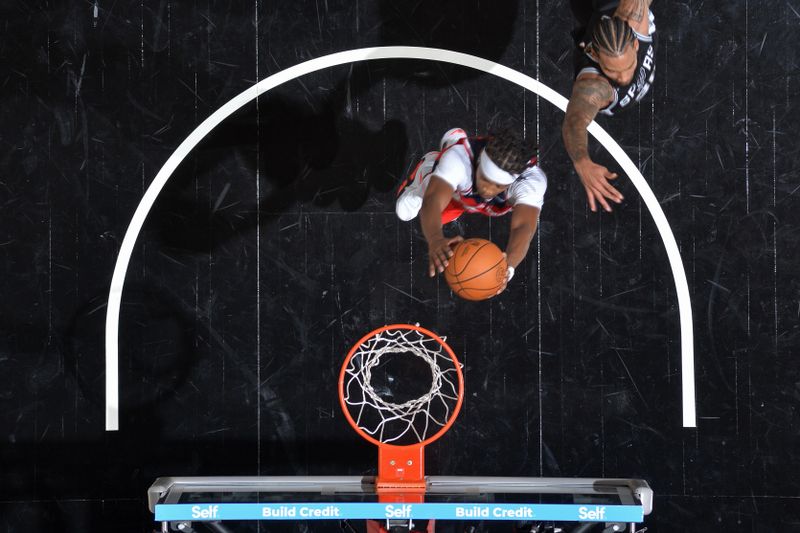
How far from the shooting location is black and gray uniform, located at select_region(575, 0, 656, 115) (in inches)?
216

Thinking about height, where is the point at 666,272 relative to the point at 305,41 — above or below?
below

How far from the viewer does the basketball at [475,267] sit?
500 cm

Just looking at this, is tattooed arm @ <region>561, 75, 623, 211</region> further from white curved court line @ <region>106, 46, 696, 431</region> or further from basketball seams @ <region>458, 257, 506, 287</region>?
Answer: basketball seams @ <region>458, 257, 506, 287</region>

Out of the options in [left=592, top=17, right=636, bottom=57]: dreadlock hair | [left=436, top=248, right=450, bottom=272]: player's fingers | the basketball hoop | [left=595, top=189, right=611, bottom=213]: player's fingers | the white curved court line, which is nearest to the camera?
[left=436, top=248, right=450, bottom=272]: player's fingers

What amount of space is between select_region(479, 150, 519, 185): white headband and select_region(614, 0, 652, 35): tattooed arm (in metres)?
1.32

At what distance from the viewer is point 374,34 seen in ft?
20.3

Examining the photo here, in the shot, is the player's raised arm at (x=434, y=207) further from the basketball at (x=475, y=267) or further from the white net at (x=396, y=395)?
the white net at (x=396, y=395)

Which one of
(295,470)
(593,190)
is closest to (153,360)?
(295,470)

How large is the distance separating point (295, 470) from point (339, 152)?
2520 millimetres

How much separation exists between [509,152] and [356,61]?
1.60 meters

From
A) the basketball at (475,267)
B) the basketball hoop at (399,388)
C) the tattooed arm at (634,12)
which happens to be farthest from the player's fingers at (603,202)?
the basketball hoop at (399,388)

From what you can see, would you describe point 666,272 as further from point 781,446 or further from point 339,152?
point 339,152

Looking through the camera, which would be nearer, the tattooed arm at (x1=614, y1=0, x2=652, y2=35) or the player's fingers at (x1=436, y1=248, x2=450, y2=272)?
the player's fingers at (x1=436, y1=248, x2=450, y2=272)

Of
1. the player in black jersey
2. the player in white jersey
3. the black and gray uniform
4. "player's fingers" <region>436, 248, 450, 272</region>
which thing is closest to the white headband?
the player in white jersey
